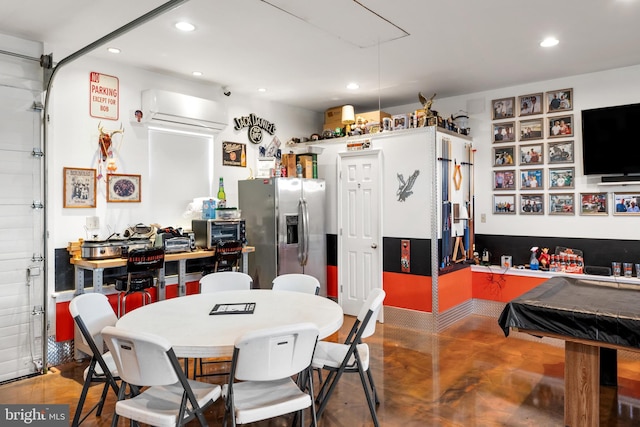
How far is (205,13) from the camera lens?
3539 mm

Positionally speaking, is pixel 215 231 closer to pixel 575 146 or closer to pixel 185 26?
pixel 185 26

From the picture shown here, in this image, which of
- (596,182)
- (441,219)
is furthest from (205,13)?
(596,182)

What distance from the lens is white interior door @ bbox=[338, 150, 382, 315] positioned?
18.8ft

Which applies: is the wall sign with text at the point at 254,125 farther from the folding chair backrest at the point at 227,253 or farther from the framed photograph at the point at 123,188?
the folding chair backrest at the point at 227,253

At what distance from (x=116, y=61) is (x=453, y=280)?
4742mm

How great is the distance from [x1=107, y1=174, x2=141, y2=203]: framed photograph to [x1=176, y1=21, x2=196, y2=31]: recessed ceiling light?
6.01 ft

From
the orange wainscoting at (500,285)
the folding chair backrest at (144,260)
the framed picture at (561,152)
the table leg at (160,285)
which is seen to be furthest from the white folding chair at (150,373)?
the framed picture at (561,152)

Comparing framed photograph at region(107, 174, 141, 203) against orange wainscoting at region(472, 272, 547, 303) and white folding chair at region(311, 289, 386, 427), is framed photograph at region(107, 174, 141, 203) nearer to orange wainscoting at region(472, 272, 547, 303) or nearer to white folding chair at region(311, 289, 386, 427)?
white folding chair at region(311, 289, 386, 427)

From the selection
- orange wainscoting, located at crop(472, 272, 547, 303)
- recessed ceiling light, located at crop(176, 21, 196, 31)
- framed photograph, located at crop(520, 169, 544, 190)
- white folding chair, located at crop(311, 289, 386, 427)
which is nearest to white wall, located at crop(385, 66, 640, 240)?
framed photograph, located at crop(520, 169, 544, 190)

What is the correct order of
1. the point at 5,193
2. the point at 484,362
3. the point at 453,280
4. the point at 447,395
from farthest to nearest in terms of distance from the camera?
the point at 453,280, the point at 484,362, the point at 5,193, the point at 447,395

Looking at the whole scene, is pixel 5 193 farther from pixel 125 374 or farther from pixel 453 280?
pixel 453 280

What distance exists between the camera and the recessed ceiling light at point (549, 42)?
13.7ft

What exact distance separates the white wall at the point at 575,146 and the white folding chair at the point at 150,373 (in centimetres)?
489

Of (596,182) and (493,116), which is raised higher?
(493,116)
